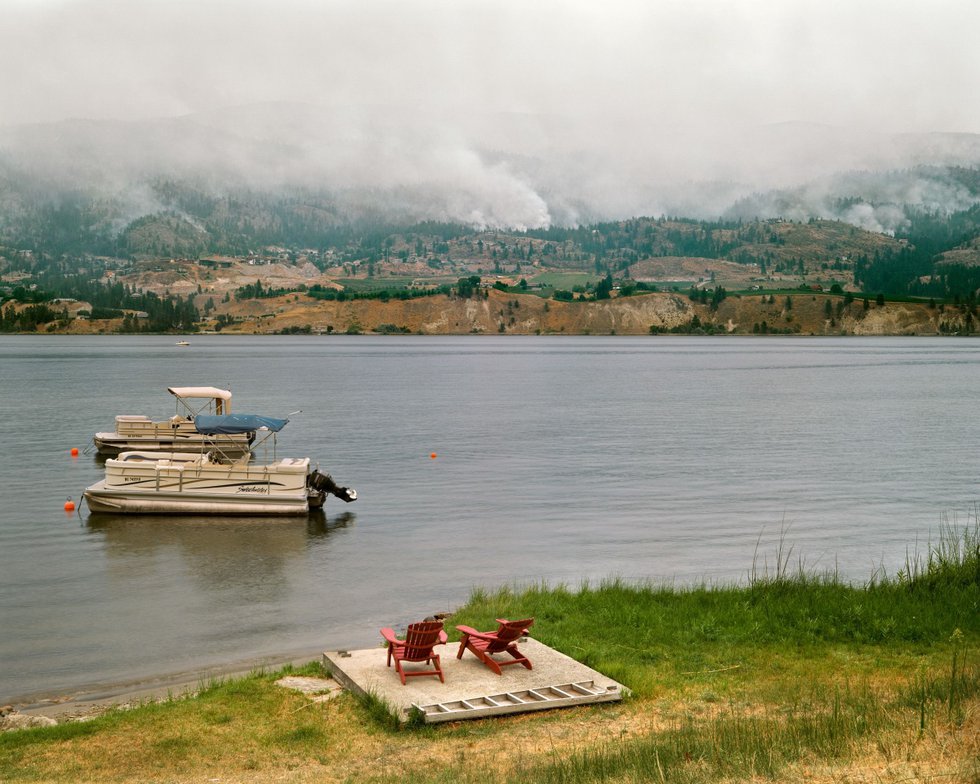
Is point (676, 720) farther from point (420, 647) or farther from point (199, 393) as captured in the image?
point (199, 393)

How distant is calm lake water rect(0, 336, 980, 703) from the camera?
26.1 metres

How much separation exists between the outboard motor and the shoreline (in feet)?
66.4

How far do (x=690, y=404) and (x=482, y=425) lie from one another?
2945 cm

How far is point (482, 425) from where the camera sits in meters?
80.9

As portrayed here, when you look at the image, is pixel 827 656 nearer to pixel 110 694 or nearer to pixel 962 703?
pixel 962 703

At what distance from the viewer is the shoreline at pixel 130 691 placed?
759 inches

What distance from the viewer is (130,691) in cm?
2059

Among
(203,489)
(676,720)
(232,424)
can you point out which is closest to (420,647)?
(676,720)

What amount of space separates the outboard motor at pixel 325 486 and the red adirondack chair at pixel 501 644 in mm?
25077

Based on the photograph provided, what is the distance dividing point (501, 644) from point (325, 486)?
25.9 metres

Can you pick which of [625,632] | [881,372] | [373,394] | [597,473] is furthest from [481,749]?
[881,372]

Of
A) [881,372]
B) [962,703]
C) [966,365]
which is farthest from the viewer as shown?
[966,365]

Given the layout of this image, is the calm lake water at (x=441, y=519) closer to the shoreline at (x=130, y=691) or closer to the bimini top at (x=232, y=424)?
the shoreline at (x=130, y=691)

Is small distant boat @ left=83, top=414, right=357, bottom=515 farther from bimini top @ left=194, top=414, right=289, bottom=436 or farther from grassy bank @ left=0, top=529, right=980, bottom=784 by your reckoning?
grassy bank @ left=0, top=529, right=980, bottom=784
